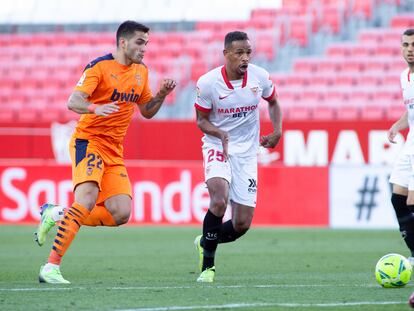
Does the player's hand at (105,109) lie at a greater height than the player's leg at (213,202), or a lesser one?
greater

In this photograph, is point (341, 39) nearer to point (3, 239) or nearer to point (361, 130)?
point (361, 130)

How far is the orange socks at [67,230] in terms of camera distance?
27.9ft

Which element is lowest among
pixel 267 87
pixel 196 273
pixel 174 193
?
pixel 196 273

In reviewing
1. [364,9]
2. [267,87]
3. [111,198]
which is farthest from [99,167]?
[364,9]

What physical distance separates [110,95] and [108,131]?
0.34 m

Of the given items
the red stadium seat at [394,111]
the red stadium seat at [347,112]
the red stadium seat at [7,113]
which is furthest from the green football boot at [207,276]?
the red stadium seat at [7,113]

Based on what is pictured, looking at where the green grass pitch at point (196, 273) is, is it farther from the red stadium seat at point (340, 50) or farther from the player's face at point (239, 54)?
the red stadium seat at point (340, 50)

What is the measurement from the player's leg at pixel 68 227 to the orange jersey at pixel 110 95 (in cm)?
52

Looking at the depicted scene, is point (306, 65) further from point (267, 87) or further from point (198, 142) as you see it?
point (267, 87)

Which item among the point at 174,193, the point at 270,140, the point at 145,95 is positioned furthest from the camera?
the point at 174,193

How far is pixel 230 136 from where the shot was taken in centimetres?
932

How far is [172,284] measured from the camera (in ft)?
28.0

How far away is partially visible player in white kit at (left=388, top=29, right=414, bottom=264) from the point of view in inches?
383

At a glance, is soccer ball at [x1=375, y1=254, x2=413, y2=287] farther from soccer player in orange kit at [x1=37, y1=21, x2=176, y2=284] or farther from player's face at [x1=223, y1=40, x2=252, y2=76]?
soccer player in orange kit at [x1=37, y1=21, x2=176, y2=284]
